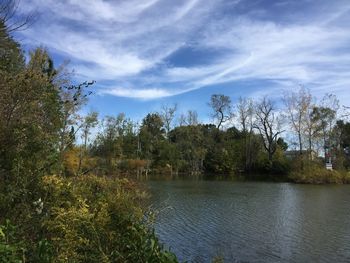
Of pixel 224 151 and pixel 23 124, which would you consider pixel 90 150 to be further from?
pixel 23 124

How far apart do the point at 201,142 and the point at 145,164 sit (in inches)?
491

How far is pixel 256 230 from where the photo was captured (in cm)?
1405

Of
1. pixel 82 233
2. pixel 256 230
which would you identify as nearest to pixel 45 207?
pixel 82 233

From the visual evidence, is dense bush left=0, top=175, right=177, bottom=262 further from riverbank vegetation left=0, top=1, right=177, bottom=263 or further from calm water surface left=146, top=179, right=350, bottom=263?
calm water surface left=146, top=179, right=350, bottom=263

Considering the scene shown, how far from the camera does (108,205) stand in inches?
276

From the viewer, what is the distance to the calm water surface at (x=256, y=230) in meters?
11.0

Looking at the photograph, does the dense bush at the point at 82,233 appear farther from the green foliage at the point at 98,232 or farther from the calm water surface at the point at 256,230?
the calm water surface at the point at 256,230

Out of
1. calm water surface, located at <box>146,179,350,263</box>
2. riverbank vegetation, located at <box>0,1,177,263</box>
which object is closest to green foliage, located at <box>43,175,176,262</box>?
riverbank vegetation, located at <box>0,1,177,263</box>

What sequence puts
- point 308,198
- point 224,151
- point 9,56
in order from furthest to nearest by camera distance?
point 224,151 → point 308,198 → point 9,56

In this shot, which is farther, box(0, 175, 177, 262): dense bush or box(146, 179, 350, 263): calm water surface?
box(146, 179, 350, 263): calm water surface

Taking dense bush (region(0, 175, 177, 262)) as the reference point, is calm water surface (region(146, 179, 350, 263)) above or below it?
below

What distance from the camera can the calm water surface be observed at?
11.0 m

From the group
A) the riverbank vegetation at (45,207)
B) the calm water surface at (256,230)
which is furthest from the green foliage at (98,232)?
the calm water surface at (256,230)

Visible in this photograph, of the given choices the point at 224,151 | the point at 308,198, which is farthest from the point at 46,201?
the point at 224,151
